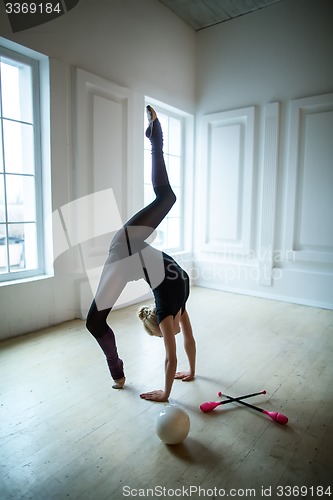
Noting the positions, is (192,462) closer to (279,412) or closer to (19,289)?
(279,412)

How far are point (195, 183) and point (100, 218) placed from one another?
79.6 inches

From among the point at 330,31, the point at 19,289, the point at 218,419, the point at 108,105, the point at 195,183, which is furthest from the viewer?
the point at 195,183

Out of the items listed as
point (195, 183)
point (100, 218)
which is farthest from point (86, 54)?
point (195, 183)

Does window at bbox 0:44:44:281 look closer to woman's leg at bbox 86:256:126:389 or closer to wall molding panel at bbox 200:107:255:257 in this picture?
woman's leg at bbox 86:256:126:389

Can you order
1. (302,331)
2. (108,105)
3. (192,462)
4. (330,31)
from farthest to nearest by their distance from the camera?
(330,31), (108,105), (302,331), (192,462)

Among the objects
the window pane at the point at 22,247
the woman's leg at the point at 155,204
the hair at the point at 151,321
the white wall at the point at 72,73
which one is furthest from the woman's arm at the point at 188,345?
the window pane at the point at 22,247

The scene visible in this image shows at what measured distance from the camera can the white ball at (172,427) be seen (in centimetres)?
162

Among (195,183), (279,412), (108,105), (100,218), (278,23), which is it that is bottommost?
(279,412)

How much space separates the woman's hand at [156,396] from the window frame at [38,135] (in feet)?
5.52

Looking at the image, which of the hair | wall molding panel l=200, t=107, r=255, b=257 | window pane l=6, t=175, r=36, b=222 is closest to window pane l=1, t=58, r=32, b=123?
window pane l=6, t=175, r=36, b=222

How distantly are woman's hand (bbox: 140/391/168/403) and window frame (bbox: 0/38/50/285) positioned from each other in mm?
1683

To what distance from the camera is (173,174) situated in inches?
201

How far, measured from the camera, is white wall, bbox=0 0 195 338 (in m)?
3.03

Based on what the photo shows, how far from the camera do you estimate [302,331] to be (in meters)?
3.31
